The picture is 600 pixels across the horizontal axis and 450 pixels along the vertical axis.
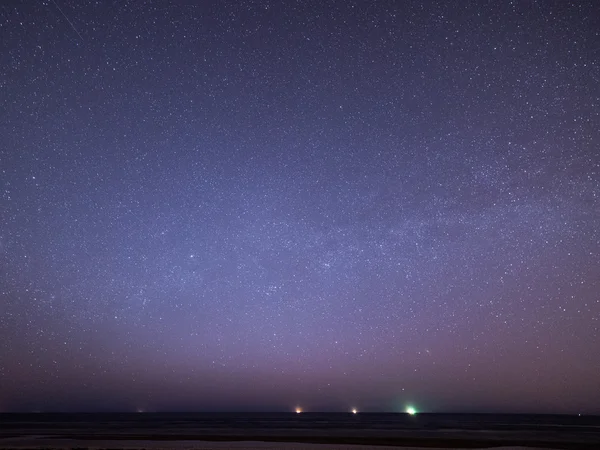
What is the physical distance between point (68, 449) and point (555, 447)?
42393 mm

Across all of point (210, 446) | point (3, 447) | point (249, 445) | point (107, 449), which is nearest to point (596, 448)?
point (249, 445)

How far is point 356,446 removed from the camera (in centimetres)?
3884

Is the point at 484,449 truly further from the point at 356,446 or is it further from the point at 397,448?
the point at 356,446

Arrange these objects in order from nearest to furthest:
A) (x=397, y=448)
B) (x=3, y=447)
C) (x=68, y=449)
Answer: (x=68, y=449), (x=3, y=447), (x=397, y=448)

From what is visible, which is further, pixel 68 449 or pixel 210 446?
pixel 210 446

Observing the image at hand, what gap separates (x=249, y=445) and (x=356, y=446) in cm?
1000

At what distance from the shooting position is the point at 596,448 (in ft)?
129

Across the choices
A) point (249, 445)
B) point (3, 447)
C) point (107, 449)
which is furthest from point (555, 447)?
point (3, 447)

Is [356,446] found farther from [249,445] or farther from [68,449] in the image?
[68,449]

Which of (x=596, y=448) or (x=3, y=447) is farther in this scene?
(x=596, y=448)

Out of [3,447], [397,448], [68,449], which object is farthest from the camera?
[397,448]

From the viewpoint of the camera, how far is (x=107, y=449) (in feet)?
112

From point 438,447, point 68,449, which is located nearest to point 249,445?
point 68,449

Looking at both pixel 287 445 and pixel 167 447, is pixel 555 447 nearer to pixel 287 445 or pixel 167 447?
pixel 287 445
